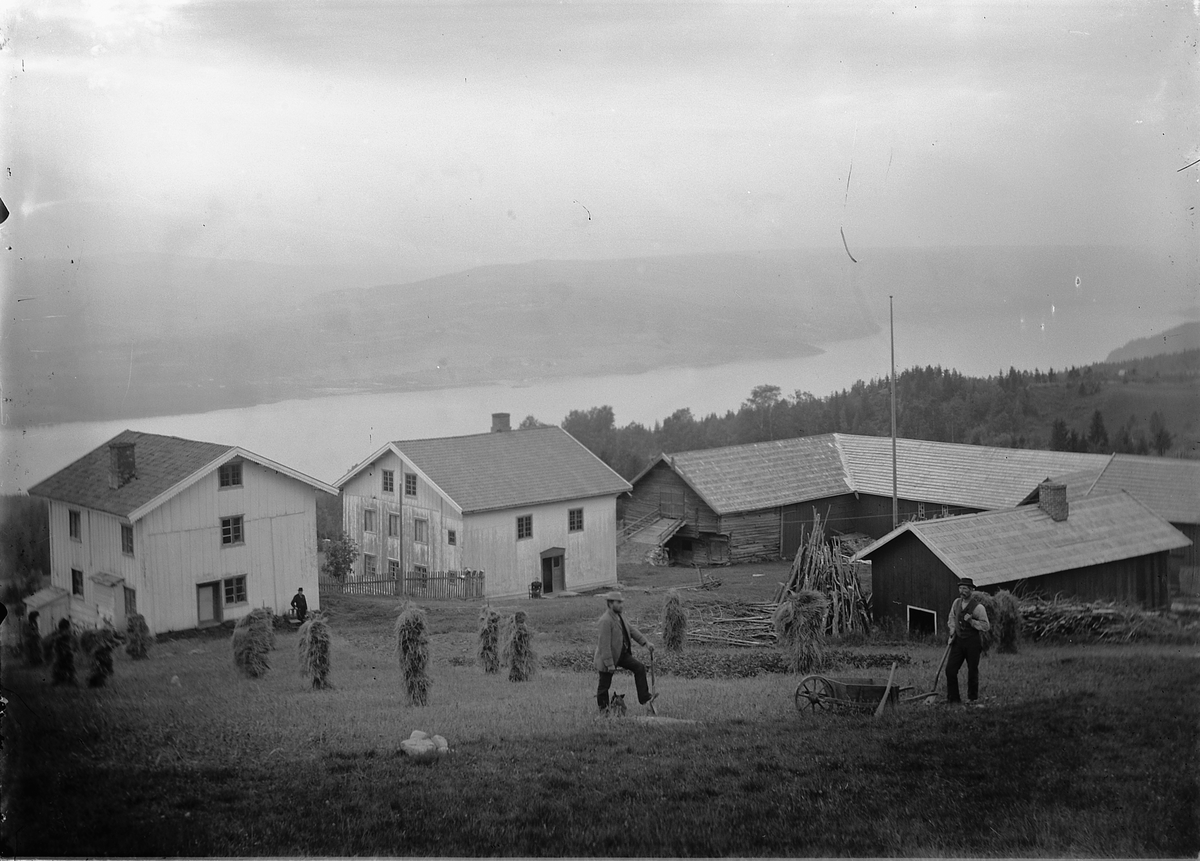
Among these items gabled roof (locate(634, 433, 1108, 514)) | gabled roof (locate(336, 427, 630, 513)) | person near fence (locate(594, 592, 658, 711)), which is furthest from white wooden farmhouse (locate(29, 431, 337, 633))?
gabled roof (locate(634, 433, 1108, 514))

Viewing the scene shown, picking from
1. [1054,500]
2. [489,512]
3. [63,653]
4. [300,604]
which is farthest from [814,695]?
[63,653]

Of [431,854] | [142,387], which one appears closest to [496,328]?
[142,387]

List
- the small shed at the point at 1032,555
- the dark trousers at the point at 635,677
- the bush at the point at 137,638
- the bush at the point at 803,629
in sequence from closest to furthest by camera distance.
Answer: the bush at the point at 137,638, the dark trousers at the point at 635,677, the small shed at the point at 1032,555, the bush at the point at 803,629

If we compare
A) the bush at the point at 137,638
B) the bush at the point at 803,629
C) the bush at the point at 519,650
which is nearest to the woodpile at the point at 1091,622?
the bush at the point at 803,629

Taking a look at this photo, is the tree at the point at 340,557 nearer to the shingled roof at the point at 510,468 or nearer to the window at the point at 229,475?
the shingled roof at the point at 510,468

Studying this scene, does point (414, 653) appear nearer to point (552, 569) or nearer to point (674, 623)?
point (552, 569)
